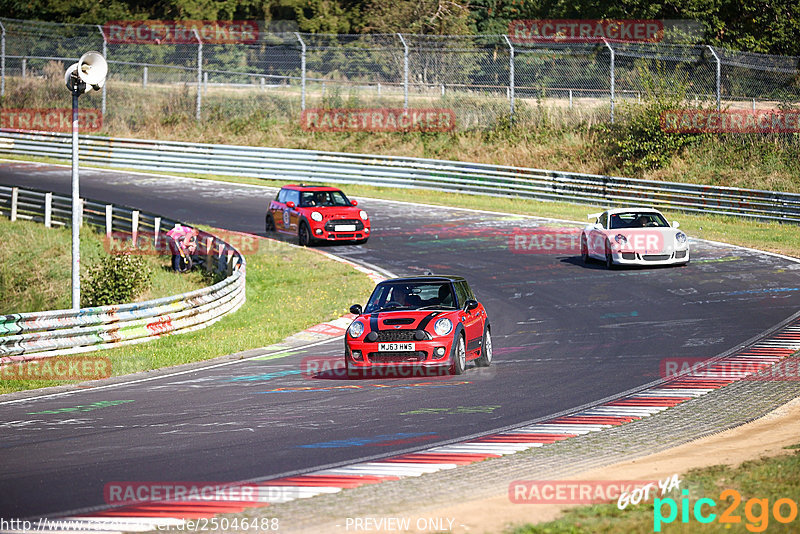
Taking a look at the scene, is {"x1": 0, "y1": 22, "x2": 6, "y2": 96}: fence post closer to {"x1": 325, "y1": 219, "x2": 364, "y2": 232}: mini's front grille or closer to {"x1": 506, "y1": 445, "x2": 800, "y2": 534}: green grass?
{"x1": 325, "y1": 219, "x2": 364, "y2": 232}: mini's front grille

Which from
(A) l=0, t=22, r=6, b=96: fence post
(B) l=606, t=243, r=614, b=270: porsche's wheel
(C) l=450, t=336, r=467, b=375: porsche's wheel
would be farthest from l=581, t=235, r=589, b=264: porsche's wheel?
(A) l=0, t=22, r=6, b=96: fence post

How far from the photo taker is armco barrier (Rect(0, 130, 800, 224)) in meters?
30.9

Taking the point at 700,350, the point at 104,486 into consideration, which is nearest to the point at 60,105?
the point at 700,350

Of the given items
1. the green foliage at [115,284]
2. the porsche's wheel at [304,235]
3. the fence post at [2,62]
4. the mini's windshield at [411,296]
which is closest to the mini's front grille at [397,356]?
the mini's windshield at [411,296]

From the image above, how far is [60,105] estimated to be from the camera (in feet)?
158

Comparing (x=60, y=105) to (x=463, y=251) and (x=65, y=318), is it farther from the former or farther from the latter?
(x=65, y=318)

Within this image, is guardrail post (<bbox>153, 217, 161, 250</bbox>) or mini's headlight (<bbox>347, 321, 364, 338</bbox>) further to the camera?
guardrail post (<bbox>153, 217, 161, 250</bbox>)

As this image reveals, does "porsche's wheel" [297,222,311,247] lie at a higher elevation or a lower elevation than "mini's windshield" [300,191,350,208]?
lower

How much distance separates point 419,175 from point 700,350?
23.0 metres

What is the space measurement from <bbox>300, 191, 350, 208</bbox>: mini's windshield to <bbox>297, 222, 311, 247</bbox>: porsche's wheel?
1.92 feet

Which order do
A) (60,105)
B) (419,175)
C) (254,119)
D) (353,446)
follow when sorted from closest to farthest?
(353,446) < (419,175) < (254,119) < (60,105)

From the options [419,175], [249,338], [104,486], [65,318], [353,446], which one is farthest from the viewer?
[419,175]

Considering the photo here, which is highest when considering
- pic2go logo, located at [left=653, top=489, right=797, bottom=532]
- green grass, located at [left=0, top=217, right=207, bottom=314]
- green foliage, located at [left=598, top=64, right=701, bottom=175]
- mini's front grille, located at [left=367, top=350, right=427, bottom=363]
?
green foliage, located at [left=598, top=64, right=701, bottom=175]

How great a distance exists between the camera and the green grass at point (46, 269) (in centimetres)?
2452
